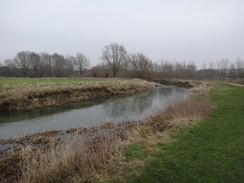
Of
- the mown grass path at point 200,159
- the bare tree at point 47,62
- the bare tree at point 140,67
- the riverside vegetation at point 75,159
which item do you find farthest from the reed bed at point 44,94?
the bare tree at point 47,62

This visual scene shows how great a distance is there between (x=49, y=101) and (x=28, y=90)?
201cm

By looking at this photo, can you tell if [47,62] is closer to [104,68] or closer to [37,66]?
[37,66]

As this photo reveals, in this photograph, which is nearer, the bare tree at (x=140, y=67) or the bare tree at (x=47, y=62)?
the bare tree at (x=140, y=67)

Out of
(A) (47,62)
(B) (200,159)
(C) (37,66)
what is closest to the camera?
(B) (200,159)

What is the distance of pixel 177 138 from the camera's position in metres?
5.35

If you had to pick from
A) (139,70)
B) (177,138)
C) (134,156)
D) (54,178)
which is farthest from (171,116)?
(139,70)

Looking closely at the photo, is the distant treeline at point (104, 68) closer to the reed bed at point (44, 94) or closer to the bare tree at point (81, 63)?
the bare tree at point (81, 63)

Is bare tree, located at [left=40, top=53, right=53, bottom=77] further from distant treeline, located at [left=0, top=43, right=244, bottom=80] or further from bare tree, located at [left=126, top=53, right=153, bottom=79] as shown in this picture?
bare tree, located at [left=126, top=53, right=153, bottom=79]

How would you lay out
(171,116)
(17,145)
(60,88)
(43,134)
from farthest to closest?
(60,88) → (171,116) → (43,134) → (17,145)

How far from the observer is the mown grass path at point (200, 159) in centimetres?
325

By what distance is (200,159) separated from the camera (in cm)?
391

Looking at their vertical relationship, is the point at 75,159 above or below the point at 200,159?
below

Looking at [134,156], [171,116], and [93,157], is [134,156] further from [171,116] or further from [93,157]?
[171,116]

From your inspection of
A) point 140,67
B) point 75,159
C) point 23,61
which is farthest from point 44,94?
point 23,61
